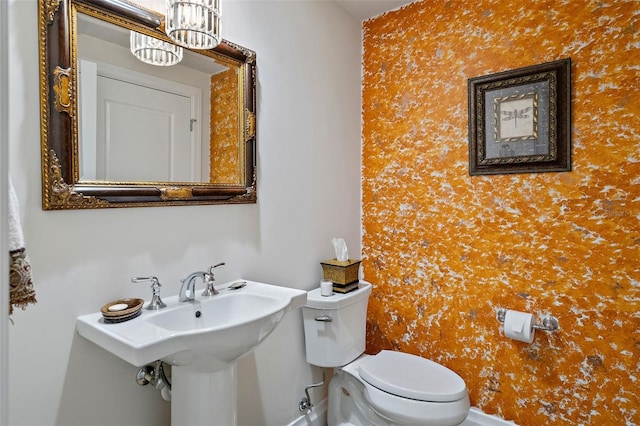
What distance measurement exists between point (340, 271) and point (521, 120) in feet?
3.92

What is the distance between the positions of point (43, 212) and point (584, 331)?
2173mm

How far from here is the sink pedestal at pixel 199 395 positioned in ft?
3.96

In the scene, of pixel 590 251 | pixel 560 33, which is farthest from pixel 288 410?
pixel 560 33

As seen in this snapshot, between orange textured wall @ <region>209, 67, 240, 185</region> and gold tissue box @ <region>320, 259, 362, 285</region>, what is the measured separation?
27.6 inches

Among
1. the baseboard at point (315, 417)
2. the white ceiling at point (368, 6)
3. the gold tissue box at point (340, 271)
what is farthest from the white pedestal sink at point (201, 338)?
the white ceiling at point (368, 6)

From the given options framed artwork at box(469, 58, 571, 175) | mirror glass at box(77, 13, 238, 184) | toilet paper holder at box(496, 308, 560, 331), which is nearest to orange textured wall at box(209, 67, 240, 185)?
mirror glass at box(77, 13, 238, 184)

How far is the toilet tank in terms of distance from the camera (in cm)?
184

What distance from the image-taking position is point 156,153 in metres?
1.35

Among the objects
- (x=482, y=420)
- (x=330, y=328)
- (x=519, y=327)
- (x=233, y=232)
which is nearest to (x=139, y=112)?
(x=233, y=232)

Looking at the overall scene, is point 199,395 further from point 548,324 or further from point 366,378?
point 548,324

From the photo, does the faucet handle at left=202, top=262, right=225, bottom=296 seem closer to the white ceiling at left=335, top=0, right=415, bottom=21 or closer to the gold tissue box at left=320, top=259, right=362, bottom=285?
the gold tissue box at left=320, top=259, right=362, bottom=285

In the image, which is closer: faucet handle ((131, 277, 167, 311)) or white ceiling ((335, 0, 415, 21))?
faucet handle ((131, 277, 167, 311))

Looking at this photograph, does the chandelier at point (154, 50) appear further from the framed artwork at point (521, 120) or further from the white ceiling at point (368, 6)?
the framed artwork at point (521, 120)

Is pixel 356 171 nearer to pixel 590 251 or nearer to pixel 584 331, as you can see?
pixel 590 251
